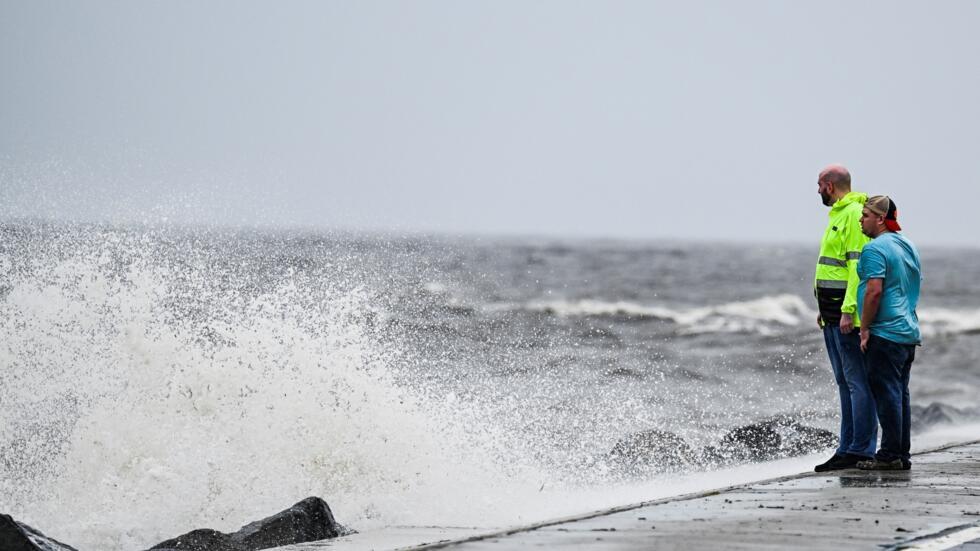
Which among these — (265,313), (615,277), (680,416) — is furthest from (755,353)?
(615,277)

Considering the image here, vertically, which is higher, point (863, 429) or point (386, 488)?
point (863, 429)

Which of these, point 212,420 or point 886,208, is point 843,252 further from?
point 212,420

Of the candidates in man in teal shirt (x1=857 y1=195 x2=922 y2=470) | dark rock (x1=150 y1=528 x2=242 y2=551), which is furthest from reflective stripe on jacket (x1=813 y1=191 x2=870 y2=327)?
dark rock (x1=150 y1=528 x2=242 y2=551)

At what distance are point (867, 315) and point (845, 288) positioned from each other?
45 centimetres

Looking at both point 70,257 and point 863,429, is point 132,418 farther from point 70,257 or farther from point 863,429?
point 863,429

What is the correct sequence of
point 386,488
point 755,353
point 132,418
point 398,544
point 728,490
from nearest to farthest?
point 398,544, point 728,490, point 386,488, point 132,418, point 755,353

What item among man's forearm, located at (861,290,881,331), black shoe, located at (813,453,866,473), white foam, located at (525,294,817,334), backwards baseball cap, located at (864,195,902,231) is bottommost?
white foam, located at (525,294,817,334)

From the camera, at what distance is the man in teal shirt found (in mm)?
7586

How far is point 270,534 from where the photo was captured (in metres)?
6.87

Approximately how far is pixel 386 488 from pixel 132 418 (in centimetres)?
268

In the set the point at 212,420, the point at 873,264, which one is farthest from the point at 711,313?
the point at 873,264

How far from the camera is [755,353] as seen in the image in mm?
25938

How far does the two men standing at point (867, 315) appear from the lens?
25.0 feet

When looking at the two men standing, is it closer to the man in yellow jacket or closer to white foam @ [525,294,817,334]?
the man in yellow jacket
